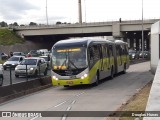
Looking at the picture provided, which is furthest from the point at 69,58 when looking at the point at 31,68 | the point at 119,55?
the point at 119,55

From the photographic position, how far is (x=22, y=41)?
99.2m

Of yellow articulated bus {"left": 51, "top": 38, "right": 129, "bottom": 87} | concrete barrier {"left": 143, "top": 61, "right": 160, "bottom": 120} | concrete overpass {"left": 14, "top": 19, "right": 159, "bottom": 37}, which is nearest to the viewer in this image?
concrete barrier {"left": 143, "top": 61, "right": 160, "bottom": 120}

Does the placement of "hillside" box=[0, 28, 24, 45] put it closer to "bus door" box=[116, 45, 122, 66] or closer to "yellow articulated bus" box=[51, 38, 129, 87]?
"bus door" box=[116, 45, 122, 66]

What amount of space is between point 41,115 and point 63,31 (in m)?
78.4

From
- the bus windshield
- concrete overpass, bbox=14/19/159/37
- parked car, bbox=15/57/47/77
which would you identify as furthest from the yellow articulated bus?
concrete overpass, bbox=14/19/159/37

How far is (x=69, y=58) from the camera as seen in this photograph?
2361 cm

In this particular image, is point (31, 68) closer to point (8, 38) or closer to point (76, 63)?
point (76, 63)

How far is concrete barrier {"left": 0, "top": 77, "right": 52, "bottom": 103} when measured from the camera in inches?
755

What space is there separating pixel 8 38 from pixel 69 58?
78685 mm

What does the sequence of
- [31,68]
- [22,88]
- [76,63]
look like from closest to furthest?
[22,88] → [76,63] → [31,68]

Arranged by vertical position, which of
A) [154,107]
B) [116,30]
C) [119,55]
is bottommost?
[119,55]

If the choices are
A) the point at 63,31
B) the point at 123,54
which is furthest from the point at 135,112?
the point at 63,31

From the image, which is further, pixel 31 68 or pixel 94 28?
pixel 94 28

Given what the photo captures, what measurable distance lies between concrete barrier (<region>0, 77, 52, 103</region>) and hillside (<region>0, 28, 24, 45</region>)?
72.3m
